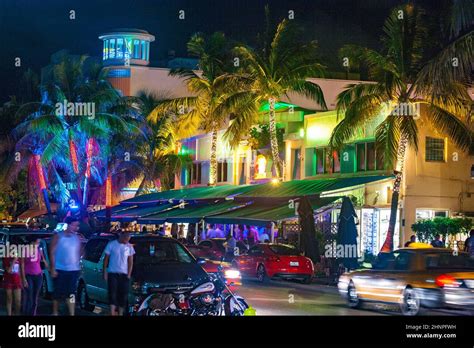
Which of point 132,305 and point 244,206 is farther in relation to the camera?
point 244,206

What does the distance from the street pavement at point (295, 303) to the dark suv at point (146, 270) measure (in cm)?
52

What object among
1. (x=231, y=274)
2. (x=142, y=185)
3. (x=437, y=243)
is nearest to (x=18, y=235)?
(x=231, y=274)

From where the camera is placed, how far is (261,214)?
35.9 meters

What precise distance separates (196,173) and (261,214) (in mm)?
24231

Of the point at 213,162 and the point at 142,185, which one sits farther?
the point at 142,185

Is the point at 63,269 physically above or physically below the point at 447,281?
above

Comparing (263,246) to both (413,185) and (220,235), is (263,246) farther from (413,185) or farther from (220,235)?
(220,235)

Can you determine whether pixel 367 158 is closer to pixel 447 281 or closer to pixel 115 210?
pixel 447 281

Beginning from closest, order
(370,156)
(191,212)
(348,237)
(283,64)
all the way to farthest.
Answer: (348,237), (370,156), (283,64), (191,212)

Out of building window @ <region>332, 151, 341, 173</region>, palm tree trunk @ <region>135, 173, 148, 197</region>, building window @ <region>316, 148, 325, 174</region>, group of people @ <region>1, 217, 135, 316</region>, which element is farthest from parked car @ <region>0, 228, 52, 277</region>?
palm tree trunk @ <region>135, 173, 148, 197</region>

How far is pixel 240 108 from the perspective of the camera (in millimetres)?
43844

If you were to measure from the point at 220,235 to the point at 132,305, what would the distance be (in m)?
28.4

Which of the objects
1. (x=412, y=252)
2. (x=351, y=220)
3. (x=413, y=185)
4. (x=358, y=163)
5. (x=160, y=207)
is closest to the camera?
(x=412, y=252)
